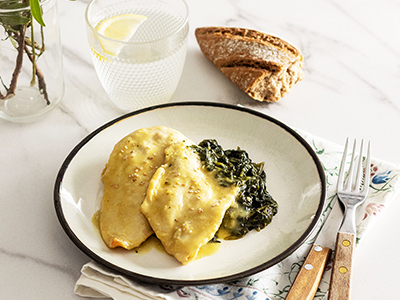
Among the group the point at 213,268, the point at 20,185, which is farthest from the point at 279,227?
the point at 20,185

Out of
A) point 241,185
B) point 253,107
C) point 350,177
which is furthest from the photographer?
point 253,107

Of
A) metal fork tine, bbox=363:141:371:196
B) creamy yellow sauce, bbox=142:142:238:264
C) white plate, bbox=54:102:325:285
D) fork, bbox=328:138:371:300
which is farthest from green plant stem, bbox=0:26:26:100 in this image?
metal fork tine, bbox=363:141:371:196

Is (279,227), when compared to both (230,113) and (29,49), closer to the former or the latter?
(230,113)

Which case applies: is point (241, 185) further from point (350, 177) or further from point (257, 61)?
point (257, 61)

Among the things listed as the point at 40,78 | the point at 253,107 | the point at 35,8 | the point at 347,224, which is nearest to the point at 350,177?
the point at 347,224

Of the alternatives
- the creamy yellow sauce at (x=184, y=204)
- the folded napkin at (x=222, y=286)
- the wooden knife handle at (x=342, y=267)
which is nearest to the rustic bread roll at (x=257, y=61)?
the creamy yellow sauce at (x=184, y=204)

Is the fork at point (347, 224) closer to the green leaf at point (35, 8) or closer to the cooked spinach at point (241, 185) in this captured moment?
the cooked spinach at point (241, 185)

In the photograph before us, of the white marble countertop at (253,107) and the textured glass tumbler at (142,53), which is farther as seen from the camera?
the textured glass tumbler at (142,53)
